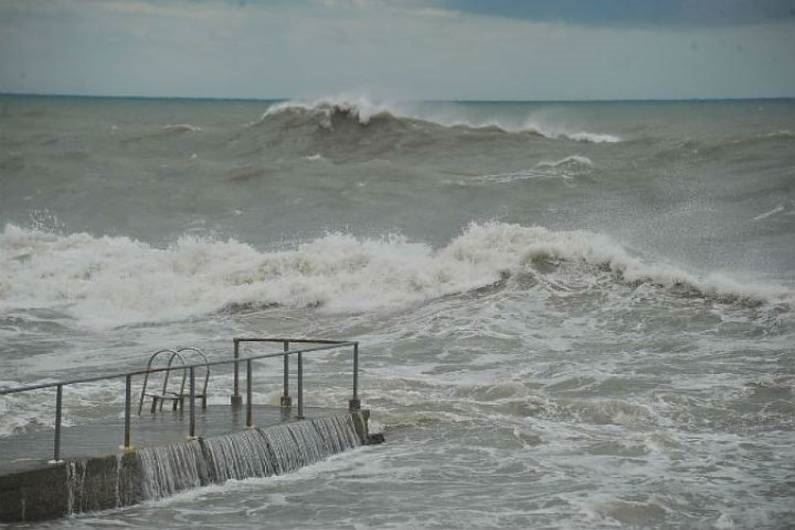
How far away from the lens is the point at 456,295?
23125mm

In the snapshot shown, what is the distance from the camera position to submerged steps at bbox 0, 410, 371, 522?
10.2 m

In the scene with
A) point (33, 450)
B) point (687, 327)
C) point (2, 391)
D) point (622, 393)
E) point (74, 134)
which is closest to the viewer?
point (2, 391)

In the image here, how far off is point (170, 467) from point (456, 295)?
1221cm

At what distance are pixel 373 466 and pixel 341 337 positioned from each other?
28.0ft

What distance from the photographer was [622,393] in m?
16.1

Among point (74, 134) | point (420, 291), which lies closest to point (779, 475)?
point (420, 291)

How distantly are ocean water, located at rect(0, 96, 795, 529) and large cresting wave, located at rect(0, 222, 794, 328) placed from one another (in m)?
0.07

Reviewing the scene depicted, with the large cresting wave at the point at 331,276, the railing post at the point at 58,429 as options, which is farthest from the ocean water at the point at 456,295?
the railing post at the point at 58,429

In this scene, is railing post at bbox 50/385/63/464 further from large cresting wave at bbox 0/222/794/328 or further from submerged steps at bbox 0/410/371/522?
large cresting wave at bbox 0/222/794/328

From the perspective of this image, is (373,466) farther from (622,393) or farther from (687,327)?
(687,327)

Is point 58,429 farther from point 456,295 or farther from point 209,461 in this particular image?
point 456,295

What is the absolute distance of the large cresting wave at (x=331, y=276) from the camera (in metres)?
23.2

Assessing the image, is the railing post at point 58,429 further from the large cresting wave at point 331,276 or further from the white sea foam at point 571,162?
the white sea foam at point 571,162

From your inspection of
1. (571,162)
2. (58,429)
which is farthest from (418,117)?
(58,429)
